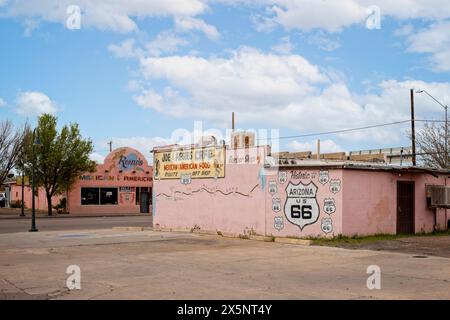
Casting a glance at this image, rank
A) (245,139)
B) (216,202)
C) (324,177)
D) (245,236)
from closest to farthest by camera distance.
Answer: (324,177)
(245,236)
(245,139)
(216,202)

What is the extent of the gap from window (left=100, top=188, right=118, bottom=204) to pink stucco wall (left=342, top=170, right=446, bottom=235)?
34.0 meters

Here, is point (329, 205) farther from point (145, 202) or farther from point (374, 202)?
point (145, 202)

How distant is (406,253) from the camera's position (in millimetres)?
15719

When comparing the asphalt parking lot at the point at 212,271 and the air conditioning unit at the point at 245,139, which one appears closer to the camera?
the asphalt parking lot at the point at 212,271

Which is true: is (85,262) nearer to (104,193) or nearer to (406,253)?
(406,253)

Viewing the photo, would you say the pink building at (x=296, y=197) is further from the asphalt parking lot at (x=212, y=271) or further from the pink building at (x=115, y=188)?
the pink building at (x=115, y=188)

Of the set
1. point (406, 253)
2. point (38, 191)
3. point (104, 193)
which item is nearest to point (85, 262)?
point (406, 253)

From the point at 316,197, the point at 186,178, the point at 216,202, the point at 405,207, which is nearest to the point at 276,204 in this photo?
the point at 316,197

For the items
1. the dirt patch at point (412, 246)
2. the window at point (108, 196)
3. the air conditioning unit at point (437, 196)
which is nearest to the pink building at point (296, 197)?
the air conditioning unit at point (437, 196)

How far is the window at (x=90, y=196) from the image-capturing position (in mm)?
49503

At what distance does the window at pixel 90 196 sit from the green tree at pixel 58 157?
7.49 feet

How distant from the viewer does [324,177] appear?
760 inches

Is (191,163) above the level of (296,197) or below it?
above

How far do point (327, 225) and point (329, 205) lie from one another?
712mm
